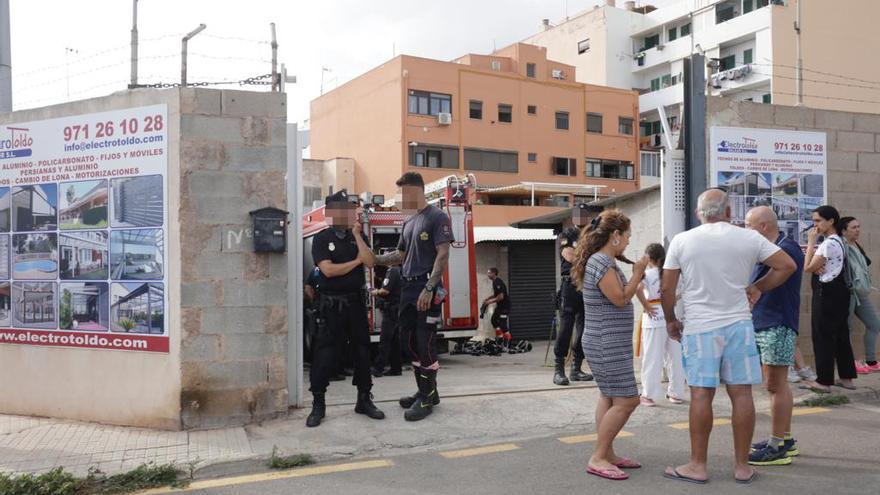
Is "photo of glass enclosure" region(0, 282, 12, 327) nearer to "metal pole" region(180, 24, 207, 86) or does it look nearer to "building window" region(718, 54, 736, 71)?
"metal pole" region(180, 24, 207, 86)

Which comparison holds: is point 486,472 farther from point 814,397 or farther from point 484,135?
point 484,135

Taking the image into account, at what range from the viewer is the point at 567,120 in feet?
146

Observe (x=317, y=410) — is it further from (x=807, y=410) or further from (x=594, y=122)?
(x=594, y=122)

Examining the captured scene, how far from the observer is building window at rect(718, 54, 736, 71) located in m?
46.4

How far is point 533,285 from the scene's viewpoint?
16438 millimetres

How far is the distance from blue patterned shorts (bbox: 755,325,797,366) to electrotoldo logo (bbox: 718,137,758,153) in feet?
10.5

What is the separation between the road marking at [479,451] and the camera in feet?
17.7

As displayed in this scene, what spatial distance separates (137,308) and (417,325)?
92.2 inches

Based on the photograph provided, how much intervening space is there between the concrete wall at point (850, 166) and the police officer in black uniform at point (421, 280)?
15.1ft

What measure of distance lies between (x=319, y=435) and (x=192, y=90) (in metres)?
2.99

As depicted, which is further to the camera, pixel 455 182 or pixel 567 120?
pixel 567 120

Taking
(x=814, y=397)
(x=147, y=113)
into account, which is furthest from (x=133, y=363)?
(x=814, y=397)

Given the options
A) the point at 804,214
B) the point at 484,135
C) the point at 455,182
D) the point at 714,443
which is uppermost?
the point at 484,135

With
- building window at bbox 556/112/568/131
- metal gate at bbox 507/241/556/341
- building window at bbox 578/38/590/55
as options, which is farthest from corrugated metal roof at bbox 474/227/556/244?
building window at bbox 578/38/590/55
